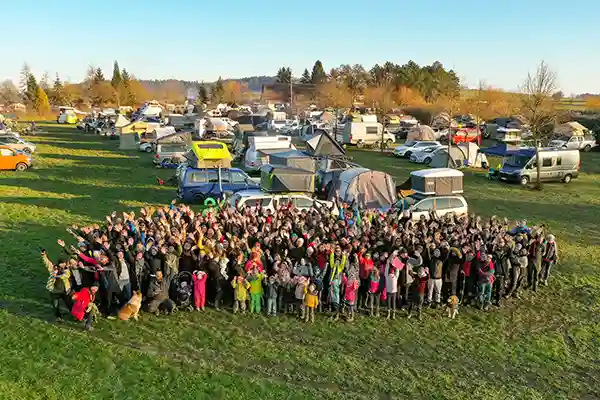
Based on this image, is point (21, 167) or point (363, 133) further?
point (363, 133)

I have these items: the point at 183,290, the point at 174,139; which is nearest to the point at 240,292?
the point at 183,290

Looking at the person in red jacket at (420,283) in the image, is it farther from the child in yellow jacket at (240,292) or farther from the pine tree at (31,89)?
the pine tree at (31,89)

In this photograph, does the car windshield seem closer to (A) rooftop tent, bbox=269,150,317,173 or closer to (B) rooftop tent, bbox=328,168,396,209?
(B) rooftop tent, bbox=328,168,396,209

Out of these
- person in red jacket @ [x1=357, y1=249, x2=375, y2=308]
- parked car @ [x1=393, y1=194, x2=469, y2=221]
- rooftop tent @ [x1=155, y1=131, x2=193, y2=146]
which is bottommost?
person in red jacket @ [x1=357, y1=249, x2=375, y2=308]

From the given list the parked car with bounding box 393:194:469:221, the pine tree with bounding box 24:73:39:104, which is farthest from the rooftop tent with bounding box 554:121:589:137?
the pine tree with bounding box 24:73:39:104

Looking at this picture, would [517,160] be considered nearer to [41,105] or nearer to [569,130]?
[569,130]

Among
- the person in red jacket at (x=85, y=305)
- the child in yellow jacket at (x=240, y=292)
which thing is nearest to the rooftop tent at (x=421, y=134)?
the child in yellow jacket at (x=240, y=292)
